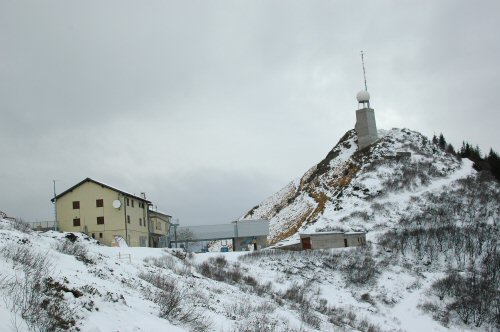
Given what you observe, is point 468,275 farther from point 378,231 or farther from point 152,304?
point 152,304

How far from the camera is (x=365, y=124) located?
305ft

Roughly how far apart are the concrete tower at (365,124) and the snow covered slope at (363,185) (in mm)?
1765

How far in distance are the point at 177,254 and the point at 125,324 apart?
32567 millimetres

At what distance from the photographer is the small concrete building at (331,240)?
57.3 metres

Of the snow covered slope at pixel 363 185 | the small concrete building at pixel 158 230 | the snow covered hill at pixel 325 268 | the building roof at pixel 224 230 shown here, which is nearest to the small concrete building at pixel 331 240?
the snow covered hill at pixel 325 268

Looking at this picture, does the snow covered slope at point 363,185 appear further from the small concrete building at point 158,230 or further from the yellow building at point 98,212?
the yellow building at point 98,212

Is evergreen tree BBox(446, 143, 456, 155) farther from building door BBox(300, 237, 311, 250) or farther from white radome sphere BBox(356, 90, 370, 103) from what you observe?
building door BBox(300, 237, 311, 250)

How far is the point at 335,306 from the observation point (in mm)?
37875

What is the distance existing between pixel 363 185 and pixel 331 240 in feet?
69.0

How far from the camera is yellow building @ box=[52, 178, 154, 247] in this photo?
52.6 meters

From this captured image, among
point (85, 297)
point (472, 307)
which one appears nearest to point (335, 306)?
point (472, 307)

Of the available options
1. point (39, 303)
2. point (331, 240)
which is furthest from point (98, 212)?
point (39, 303)

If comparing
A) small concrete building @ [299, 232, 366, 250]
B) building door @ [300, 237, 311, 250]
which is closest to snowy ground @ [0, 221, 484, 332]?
small concrete building @ [299, 232, 366, 250]

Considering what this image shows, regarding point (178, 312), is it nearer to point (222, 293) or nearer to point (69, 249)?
point (222, 293)
